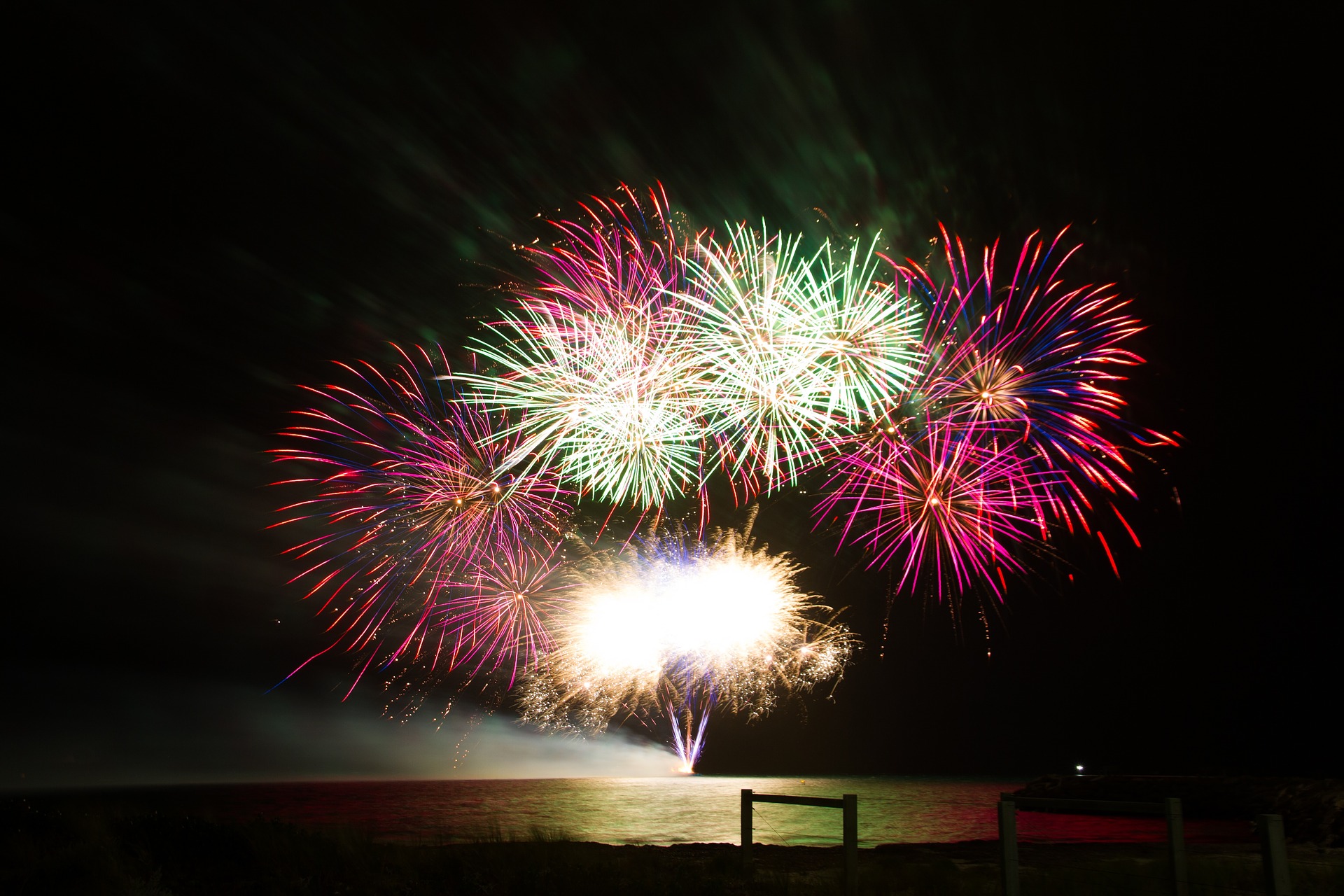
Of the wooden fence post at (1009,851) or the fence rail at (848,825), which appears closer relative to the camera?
the wooden fence post at (1009,851)

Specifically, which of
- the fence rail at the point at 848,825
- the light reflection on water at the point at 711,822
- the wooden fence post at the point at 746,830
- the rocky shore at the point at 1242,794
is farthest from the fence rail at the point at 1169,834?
the light reflection on water at the point at 711,822

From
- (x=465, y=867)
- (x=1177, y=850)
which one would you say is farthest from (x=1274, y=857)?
(x=465, y=867)

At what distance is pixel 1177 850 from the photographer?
17.2 ft

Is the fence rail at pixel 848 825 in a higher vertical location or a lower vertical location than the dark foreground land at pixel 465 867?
higher

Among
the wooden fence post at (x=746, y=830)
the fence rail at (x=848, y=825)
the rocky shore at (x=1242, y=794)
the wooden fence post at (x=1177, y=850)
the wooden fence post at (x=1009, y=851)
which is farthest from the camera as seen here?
the rocky shore at (x=1242, y=794)

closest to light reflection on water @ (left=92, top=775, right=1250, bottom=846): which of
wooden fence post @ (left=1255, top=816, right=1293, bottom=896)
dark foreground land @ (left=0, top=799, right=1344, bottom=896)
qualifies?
dark foreground land @ (left=0, top=799, right=1344, bottom=896)

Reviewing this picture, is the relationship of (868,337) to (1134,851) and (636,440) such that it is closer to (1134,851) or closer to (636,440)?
(636,440)

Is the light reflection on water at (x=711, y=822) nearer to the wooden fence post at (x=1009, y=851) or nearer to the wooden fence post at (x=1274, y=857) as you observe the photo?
the wooden fence post at (x=1009, y=851)

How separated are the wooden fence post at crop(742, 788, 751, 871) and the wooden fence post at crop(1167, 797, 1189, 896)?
13.2 ft

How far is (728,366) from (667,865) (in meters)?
8.56

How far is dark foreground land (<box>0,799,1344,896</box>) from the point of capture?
6.71m

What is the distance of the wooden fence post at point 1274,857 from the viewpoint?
443cm

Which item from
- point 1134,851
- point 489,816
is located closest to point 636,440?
point 1134,851

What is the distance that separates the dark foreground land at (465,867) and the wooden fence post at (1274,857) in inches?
53.7
